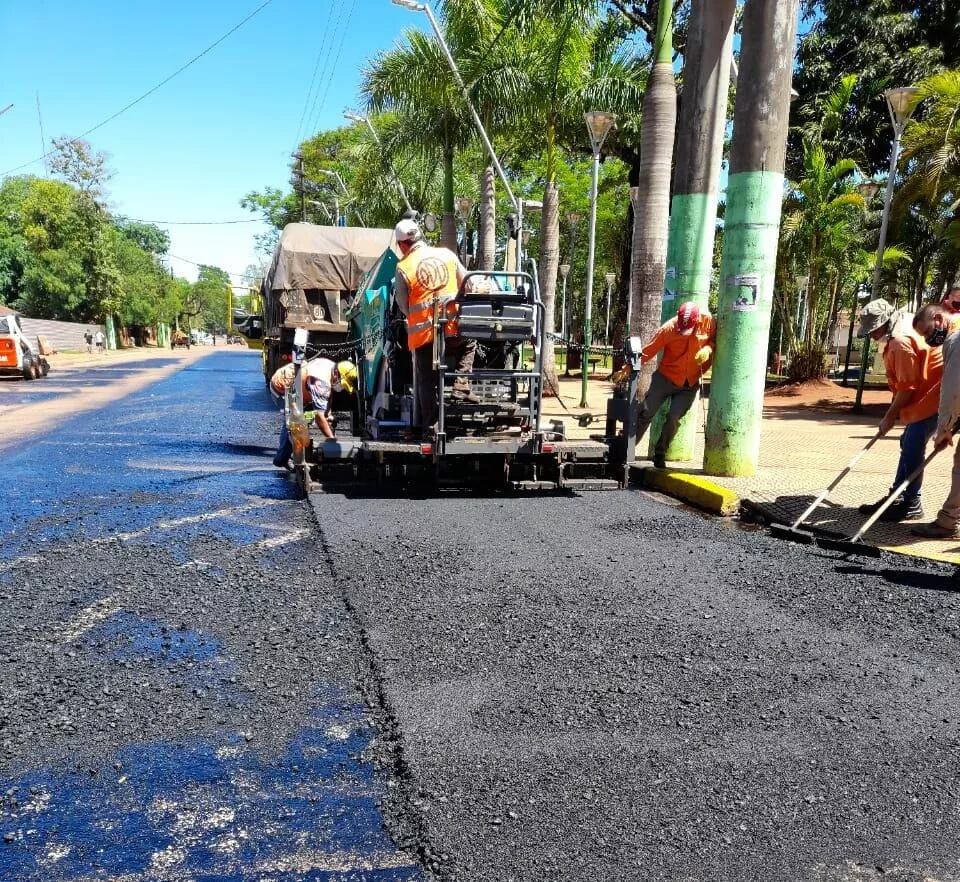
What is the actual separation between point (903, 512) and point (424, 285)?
433 centimetres

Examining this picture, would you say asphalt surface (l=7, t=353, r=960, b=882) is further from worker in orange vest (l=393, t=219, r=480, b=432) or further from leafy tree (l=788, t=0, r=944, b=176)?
leafy tree (l=788, t=0, r=944, b=176)

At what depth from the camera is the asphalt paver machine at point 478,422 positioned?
700cm

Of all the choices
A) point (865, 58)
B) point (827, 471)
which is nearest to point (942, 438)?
point (827, 471)

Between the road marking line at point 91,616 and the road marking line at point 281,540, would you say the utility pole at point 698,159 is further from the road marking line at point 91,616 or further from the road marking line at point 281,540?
the road marking line at point 91,616

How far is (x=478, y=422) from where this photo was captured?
7.60 m

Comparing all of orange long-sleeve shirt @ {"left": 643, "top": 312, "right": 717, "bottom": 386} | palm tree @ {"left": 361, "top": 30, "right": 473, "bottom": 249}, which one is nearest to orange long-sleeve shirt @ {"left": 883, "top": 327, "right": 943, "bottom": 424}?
orange long-sleeve shirt @ {"left": 643, "top": 312, "right": 717, "bottom": 386}

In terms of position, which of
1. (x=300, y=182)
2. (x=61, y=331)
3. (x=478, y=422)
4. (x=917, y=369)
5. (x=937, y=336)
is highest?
(x=300, y=182)

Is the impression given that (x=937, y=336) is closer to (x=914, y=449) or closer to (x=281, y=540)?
(x=914, y=449)

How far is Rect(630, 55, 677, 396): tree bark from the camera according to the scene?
35.1 ft

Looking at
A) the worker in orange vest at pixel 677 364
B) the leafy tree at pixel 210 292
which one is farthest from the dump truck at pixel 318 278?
the leafy tree at pixel 210 292

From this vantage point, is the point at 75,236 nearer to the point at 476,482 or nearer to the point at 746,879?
the point at 476,482

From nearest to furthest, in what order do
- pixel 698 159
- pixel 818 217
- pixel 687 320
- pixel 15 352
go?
pixel 687 320
pixel 698 159
pixel 818 217
pixel 15 352

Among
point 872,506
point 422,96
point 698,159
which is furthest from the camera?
point 422,96

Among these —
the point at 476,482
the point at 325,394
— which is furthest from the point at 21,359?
the point at 476,482
